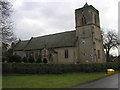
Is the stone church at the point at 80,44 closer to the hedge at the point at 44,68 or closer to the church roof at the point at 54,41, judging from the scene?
the church roof at the point at 54,41

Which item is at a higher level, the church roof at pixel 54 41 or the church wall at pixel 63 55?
the church roof at pixel 54 41

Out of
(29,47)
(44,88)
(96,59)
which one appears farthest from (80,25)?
(44,88)

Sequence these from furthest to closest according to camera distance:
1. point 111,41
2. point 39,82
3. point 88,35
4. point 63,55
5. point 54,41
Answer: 1. point 111,41
2. point 54,41
3. point 63,55
4. point 88,35
5. point 39,82

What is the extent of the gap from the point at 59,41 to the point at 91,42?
36.3 feet

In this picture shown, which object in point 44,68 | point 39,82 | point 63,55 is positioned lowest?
point 39,82

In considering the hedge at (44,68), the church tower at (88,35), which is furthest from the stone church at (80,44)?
the hedge at (44,68)

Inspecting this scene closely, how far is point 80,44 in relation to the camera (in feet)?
154

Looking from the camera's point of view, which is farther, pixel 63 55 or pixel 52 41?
pixel 52 41

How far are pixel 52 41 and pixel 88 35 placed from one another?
13.1 m

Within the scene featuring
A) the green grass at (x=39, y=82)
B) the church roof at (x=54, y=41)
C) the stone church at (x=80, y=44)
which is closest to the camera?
the green grass at (x=39, y=82)

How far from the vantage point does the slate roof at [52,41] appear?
162 feet

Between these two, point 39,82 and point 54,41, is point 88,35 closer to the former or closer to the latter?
point 54,41

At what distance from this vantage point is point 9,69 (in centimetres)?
2761

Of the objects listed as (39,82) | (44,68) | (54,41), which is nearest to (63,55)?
(54,41)
